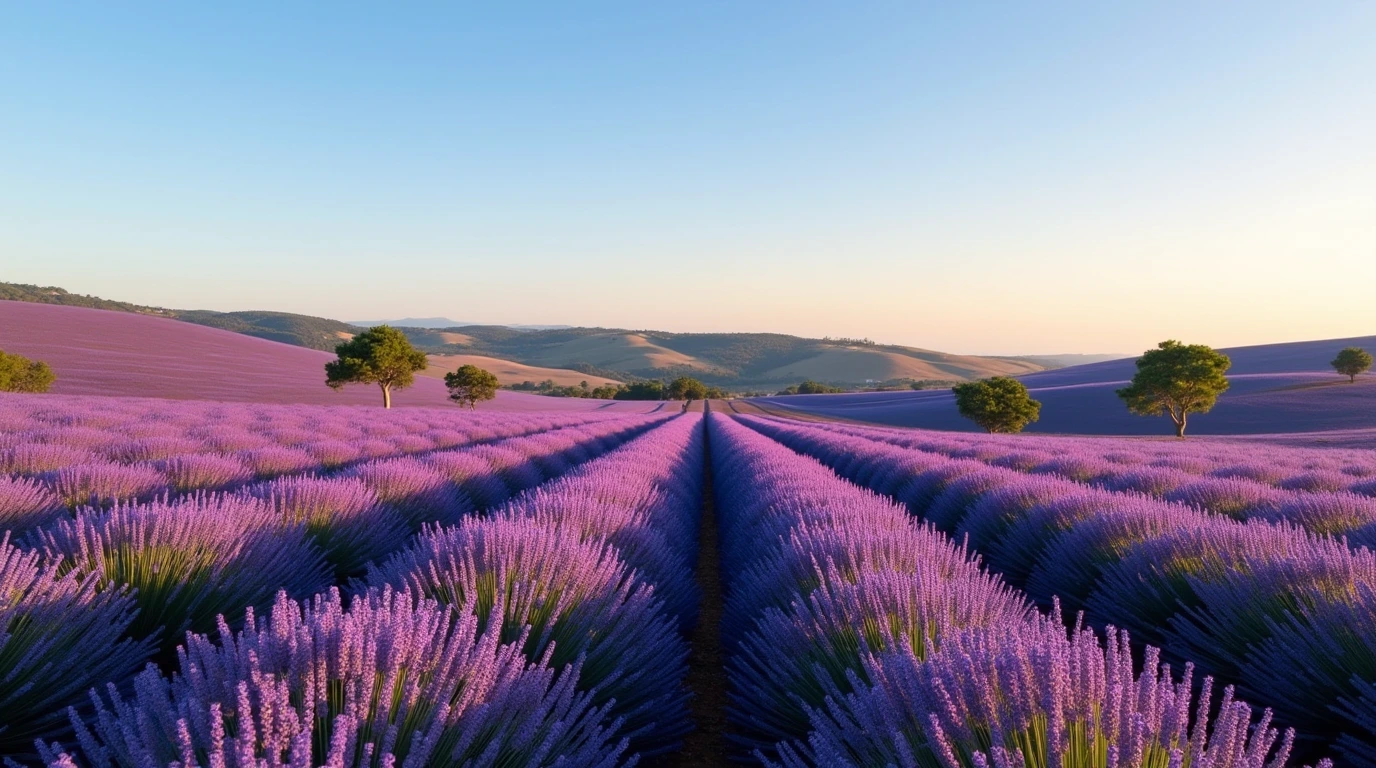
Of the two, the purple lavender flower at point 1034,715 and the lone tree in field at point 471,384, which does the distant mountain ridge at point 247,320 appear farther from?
the purple lavender flower at point 1034,715

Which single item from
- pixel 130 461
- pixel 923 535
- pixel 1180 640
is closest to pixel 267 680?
pixel 923 535

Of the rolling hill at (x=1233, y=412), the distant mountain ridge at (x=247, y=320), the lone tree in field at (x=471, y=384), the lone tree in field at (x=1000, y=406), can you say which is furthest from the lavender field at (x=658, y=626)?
the distant mountain ridge at (x=247, y=320)

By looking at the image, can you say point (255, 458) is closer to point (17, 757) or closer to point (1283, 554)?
point (17, 757)

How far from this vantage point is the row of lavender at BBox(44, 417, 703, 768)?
4.33 ft

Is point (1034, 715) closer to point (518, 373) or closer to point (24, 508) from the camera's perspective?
point (24, 508)

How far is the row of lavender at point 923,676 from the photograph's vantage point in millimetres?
1299

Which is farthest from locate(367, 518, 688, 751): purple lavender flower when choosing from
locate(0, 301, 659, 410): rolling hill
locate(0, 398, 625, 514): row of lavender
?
locate(0, 301, 659, 410): rolling hill

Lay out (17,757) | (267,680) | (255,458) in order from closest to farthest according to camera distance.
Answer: (267,680) < (17,757) < (255,458)

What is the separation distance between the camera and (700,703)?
3277 mm

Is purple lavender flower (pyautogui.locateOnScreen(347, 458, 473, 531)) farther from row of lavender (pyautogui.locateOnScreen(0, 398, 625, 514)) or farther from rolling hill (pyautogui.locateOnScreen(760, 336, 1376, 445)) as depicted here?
rolling hill (pyautogui.locateOnScreen(760, 336, 1376, 445))

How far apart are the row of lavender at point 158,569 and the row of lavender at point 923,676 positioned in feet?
7.13

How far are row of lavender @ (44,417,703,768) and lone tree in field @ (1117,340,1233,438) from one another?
34.7 meters

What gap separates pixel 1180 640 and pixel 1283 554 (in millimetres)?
697

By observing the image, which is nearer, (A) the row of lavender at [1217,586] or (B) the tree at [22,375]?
(A) the row of lavender at [1217,586]
